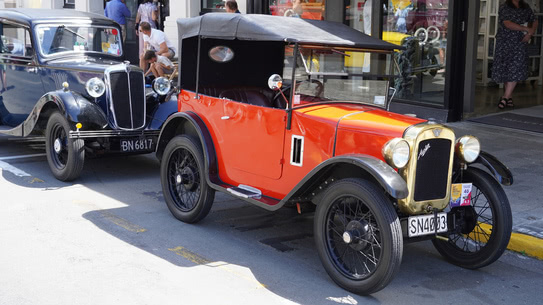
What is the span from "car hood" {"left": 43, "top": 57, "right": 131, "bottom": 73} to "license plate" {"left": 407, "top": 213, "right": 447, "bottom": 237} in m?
4.79

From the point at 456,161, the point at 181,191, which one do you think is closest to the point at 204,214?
the point at 181,191

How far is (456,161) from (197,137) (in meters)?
2.42

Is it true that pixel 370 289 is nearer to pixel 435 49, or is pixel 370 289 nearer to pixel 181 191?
pixel 181 191

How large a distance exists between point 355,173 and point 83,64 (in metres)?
4.89

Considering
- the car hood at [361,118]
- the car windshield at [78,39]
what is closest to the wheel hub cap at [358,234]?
the car hood at [361,118]

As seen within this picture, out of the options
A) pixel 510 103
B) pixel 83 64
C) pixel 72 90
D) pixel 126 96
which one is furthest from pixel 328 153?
pixel 510 103

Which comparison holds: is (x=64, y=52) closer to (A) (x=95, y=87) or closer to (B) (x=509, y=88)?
(A) (x=95, y=87)

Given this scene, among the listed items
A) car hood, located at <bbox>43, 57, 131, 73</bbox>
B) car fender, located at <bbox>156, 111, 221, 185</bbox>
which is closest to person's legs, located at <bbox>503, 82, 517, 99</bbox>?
car hood, located at <bbox>43, 57, 131, 73</bbox>

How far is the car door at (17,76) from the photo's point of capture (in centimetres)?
903

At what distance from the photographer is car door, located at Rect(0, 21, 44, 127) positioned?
356 inches

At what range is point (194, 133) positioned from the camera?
646cm

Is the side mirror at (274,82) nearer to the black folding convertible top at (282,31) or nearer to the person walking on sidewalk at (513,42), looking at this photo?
the black folding convertible top at (282,31)

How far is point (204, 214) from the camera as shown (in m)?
6.20

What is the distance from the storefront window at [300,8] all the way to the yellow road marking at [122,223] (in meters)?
7.58
